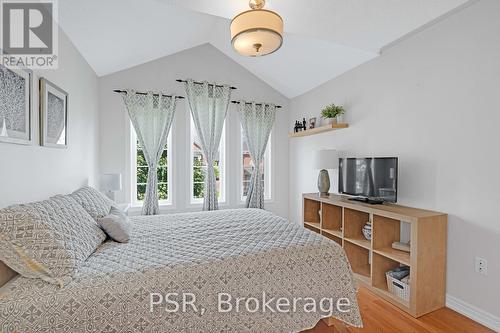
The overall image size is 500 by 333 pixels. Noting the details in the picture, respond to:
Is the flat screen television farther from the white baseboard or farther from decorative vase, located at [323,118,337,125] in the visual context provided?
the white baseboard

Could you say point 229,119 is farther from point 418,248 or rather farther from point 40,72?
point 418,248

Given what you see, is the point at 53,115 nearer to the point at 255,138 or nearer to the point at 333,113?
the point at 255,138

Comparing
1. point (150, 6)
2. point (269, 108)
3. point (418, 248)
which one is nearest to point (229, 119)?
point (269, 108)

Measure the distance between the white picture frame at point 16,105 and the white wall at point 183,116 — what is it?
1945mm

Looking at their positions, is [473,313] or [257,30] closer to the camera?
[257,30]

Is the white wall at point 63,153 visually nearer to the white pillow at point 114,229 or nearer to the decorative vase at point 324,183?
the white pillow at point 114,229

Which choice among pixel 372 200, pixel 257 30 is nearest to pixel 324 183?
pixel 372 200

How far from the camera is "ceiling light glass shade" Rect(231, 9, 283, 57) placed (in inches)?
67.4

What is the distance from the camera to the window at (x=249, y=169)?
14.6 feet

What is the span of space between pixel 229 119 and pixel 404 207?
9.19 feet

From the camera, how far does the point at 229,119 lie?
4289mm

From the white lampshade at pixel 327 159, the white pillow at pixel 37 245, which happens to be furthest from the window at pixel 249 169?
the white pillow at pixel 37 245

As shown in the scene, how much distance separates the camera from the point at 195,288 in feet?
4.69

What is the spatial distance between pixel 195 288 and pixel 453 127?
7.87 ft
